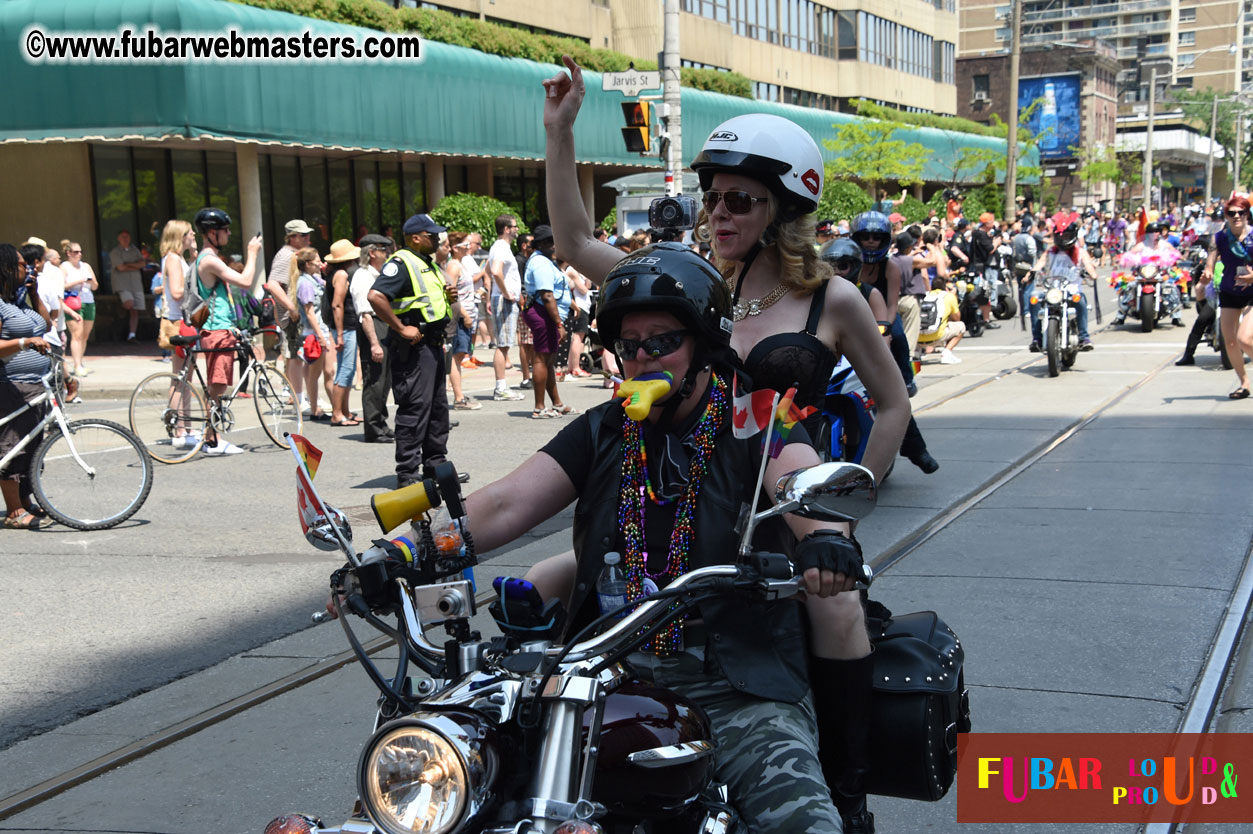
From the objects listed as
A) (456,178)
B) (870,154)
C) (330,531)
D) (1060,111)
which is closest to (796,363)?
(330,531)

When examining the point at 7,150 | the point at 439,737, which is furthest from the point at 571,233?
the point at 7,150

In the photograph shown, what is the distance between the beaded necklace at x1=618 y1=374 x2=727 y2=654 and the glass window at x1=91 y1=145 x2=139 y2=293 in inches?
910

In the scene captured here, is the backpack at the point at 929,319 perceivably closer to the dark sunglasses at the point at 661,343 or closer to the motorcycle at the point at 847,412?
the motorcycle at the point at 847,412

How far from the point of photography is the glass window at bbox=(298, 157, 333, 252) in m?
27.8

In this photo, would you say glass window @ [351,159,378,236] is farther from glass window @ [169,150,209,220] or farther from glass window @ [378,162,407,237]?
glass window @ [169,150,209,220]

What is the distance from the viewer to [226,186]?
25.3m

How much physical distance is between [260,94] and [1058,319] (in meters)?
14.0

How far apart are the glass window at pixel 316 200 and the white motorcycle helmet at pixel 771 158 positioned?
82.0 ft

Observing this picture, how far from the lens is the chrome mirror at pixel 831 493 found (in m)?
2.16

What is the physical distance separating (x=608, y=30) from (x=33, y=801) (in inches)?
1420

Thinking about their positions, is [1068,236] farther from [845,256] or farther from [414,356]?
[845,256]

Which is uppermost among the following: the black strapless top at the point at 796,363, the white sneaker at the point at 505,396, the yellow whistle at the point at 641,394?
the yellow whistle at the point at 641,394

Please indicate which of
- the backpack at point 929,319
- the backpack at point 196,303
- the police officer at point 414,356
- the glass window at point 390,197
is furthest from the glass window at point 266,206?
the police officer at point 414,356

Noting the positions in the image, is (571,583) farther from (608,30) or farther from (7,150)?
(608,30)
